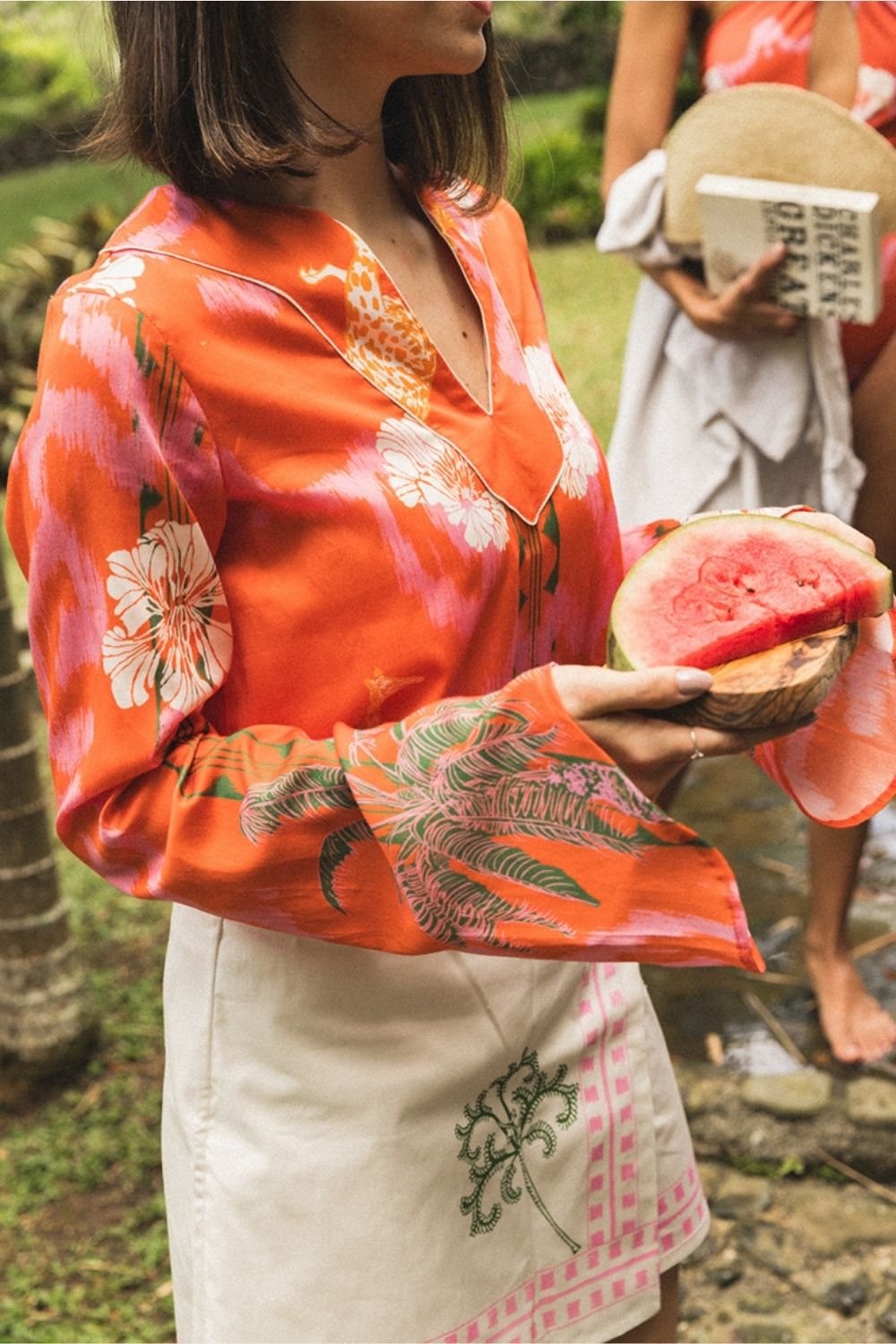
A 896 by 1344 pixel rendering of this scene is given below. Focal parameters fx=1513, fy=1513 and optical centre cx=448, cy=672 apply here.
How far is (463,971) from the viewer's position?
1530 millimetres

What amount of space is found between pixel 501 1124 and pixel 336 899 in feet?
1.31

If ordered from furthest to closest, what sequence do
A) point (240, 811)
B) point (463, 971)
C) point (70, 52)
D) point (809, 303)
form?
point (70, 52)
point (809, 303)
point (463, 971)
point (240, 811)

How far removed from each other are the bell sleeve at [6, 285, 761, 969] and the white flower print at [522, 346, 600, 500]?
43 centimetres

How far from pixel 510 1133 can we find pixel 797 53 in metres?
1.94

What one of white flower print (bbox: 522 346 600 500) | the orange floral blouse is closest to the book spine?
white flower print (bbox: 522 346 600 500)

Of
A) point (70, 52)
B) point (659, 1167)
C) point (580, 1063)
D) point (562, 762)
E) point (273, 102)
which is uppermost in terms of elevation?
point (273, 102)

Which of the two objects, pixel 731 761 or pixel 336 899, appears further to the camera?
pixel 731 761

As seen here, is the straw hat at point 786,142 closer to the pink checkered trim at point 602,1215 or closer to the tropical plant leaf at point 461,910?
the pink checkered trim at point 602,1215

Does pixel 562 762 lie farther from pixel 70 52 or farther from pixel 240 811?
pixel 70 52

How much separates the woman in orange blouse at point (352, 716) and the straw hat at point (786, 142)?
3.11 ft

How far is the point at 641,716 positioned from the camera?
1.19 m

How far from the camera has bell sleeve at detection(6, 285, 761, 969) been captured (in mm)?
1202

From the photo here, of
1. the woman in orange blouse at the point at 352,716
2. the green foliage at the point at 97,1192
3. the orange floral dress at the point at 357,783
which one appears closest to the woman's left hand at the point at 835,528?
the woman in orange blouse at the point at 352,716

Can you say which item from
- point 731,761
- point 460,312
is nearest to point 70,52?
point 731,761
